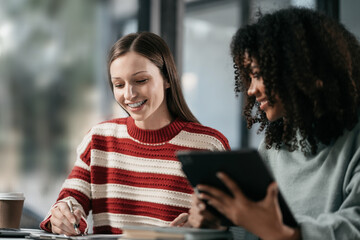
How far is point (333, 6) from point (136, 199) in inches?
93.3

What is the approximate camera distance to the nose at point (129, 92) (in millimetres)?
1548

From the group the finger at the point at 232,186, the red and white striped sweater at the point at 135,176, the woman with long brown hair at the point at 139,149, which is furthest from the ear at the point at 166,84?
the finger at the point at 232,186

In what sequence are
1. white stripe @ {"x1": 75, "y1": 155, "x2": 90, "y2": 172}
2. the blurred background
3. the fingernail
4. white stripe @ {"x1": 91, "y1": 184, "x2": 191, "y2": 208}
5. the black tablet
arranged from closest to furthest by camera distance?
the black tablet, the fingernail, white stripe @ {"x1": 91, "y1": 184, "x2": 191, "y2": 208}, white stripe @ {"x1": 75, "y1": 155, "x2": 90, "y2": 172}, the blurred background

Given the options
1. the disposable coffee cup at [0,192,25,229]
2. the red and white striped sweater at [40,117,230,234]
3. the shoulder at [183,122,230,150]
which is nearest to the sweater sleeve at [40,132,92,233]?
the red and white striped sweater at [40,117,230,234]

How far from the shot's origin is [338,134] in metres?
1.18

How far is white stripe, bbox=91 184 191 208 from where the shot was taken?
1.61 metres

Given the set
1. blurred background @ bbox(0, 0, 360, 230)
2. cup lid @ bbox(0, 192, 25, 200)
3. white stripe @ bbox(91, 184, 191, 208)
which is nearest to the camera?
cup lid @ bbox(0, 192, 25, 200)

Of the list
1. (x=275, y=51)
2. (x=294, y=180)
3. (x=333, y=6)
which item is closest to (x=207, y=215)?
(x=294, y=180)

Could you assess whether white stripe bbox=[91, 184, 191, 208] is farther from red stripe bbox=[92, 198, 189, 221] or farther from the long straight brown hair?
the long straight brown hair

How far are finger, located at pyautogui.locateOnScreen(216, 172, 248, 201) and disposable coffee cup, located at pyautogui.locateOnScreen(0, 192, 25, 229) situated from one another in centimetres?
84

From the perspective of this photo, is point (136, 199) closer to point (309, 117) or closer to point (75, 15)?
point (309, 117)

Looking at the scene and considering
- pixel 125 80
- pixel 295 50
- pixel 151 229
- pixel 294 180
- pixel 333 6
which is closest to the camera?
pixel 151 229

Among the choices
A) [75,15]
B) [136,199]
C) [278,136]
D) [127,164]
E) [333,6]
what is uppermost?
[333,6]

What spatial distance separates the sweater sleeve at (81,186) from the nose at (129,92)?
30cm
